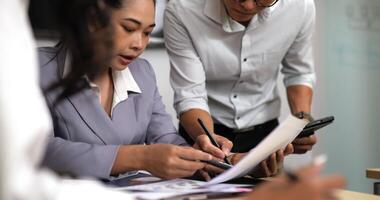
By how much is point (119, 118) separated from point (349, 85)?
2.07m

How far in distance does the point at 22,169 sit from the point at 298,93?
1.58 meters

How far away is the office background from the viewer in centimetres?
306

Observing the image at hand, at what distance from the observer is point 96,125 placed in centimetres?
131

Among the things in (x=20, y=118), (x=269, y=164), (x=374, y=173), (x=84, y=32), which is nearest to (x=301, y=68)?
(x=374, y=173)

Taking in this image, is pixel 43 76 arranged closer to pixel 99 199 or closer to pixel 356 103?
pixel 99 199

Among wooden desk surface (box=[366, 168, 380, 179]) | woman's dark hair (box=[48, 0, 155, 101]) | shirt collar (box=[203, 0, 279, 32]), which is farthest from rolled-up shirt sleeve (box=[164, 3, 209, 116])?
woman's dark hair (box=[48, 0, 155, 101])

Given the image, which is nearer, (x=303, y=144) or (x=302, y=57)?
(x=303, y=144)

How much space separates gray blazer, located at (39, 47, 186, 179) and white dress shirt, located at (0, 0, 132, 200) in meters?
0.50

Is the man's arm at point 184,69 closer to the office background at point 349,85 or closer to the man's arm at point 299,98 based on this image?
the man's arm at point 299,98

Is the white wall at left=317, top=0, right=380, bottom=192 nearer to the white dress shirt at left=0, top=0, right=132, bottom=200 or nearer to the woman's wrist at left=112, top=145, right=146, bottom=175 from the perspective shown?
the woman's wrist at left=112, top=145, right=146, bottom=175

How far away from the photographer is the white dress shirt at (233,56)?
1817 millimetres

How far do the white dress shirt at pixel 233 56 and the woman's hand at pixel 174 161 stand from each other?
0.59 meters

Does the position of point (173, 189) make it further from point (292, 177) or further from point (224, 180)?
point (292, 177)

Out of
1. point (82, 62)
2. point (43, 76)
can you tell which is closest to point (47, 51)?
point (43, 76)
